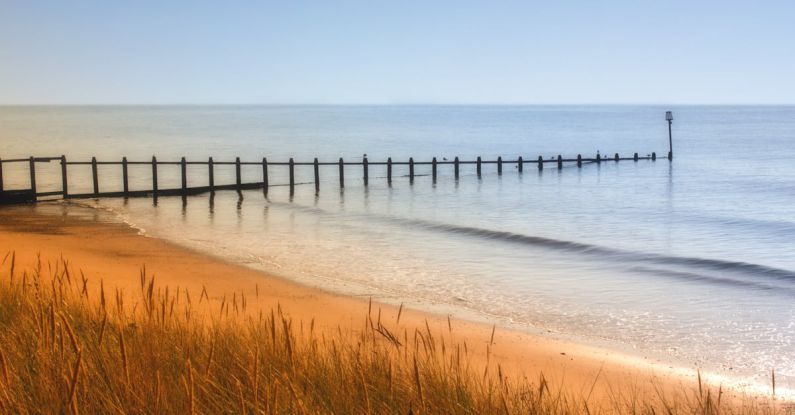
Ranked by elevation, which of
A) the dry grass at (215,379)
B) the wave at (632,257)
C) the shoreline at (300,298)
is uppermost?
the dry grass at (215,379)

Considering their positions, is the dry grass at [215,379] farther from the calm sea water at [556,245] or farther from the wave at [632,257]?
the wave at [632,257]

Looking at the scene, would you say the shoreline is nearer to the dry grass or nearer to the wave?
the dry grass

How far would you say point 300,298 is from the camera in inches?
553

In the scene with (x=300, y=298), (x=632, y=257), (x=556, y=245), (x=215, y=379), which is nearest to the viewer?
(x=215, y=379)

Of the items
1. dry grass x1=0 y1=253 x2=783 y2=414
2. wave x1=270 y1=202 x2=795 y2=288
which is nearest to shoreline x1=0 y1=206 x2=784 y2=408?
dry grass x1=0 y1=253 x2=783 y2=414

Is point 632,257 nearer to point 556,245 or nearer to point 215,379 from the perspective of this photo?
point 556,245

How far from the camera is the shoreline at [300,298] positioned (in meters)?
9.59

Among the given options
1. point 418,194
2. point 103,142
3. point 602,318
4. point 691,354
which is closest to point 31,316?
point 691,354

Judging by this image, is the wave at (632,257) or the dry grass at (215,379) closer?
the dry grass at (215,379)

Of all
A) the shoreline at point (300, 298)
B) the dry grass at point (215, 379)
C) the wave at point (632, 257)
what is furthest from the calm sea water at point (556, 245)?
the dry grass at point (215, 379)

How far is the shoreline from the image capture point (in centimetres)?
959

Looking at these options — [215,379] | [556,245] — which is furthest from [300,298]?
[556,245]

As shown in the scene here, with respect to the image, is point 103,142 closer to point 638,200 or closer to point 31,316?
point 638,200

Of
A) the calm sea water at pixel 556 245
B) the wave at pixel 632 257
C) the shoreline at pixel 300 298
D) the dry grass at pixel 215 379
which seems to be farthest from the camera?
the wave at pixel 632 257
